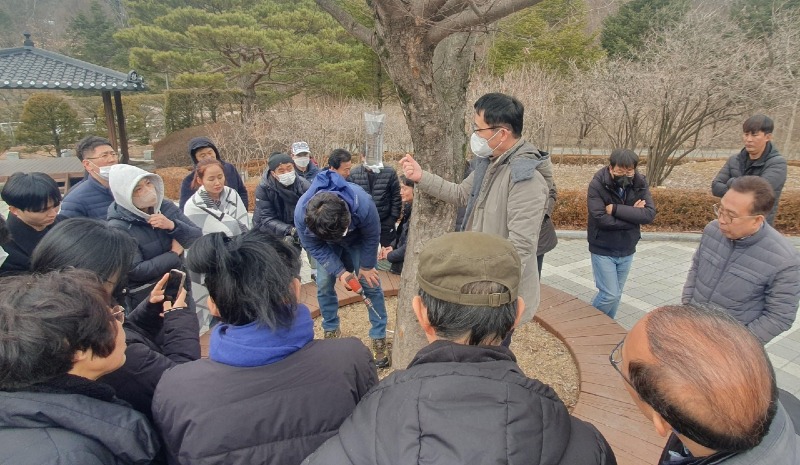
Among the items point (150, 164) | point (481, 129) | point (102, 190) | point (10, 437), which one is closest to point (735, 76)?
point (481, 129)

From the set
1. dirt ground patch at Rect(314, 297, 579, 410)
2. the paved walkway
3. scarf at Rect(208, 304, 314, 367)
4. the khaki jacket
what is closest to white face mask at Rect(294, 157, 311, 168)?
dirt ground patch at Rect(314, 297, 579, 410)

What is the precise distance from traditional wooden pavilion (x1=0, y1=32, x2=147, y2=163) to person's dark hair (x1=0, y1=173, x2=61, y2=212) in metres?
7.47

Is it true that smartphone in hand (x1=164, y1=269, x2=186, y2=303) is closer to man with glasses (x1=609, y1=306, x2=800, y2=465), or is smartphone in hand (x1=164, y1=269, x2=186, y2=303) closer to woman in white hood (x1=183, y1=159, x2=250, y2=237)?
woman in white hood (x1=183, y1=159, x2=250, y2=237)

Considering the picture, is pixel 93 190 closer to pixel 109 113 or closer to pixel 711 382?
pixel 711 382

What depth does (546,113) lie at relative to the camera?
13414 millimetres

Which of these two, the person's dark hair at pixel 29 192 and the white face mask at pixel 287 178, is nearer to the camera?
the person's dark hair at pixel 29 192

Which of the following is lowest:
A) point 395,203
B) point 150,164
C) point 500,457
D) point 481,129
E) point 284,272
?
point 150,164

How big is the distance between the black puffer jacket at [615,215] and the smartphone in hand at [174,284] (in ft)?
9.47

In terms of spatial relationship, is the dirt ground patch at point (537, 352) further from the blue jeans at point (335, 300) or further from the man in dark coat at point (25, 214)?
the man in dark coat at point (25, 214)

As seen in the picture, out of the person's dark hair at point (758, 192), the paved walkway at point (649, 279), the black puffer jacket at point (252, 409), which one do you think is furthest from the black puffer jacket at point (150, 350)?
the paved walkway at point (649, 279)

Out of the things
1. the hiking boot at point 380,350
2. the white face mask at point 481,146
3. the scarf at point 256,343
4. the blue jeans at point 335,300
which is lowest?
the hiking boot at point 380,350

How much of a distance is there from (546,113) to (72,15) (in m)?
34.2

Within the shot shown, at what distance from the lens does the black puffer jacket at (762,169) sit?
13.2ft

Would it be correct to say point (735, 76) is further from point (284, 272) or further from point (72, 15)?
point (72, 15)
